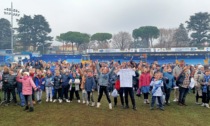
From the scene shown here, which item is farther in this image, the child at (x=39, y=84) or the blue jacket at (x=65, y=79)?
the blue jacket at (x=65, y=79)

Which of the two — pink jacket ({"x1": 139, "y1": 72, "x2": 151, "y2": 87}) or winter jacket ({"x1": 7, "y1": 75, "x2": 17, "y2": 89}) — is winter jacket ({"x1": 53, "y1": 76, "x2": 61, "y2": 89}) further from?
pink jacket ({"x1": 139, "y1": 72, "x2": 151, "y2": 87})

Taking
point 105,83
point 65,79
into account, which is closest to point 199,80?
point 105,83

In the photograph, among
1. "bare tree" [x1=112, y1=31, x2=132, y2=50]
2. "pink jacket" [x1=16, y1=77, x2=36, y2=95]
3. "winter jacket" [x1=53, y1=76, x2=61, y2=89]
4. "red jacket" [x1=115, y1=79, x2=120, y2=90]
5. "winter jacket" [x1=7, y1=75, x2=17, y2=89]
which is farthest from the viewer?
"bare tree" [x1=112, y1=31, x2=132, y2=50]

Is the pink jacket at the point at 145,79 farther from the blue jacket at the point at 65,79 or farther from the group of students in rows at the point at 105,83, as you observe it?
the blue jacket at the point at 65,79

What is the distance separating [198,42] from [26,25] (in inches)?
1814

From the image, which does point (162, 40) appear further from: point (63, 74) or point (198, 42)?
point (63, 74)

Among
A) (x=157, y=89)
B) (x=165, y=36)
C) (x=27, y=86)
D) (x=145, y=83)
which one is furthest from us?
(x=165, y=36)

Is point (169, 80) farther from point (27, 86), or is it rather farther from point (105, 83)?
point (27, 86)

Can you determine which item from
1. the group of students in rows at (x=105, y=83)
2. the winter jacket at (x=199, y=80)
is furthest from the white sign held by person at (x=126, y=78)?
the winter jacket at (x=199, y=80)

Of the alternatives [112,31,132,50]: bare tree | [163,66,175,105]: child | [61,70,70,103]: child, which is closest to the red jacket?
[163,66,175,105]: child

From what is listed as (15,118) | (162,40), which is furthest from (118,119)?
(162,40)

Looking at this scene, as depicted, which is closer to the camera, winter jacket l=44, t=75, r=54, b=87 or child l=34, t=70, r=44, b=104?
child l=34, t=70, r=44, b=104

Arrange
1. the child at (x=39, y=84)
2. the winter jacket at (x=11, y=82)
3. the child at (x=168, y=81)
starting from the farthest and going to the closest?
the child at (x=39, y=84), the child at (x=168, y=81), the winter jacket at (x=11, y=82)

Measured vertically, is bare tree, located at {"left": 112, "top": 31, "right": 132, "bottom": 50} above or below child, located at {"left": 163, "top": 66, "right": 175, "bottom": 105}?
above
